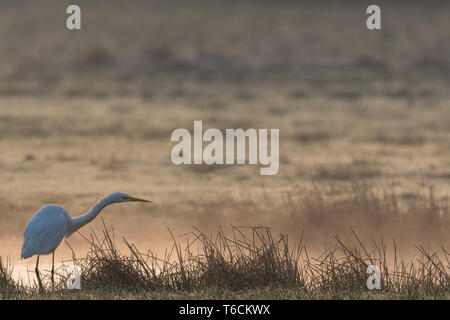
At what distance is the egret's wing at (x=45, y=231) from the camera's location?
369 inches

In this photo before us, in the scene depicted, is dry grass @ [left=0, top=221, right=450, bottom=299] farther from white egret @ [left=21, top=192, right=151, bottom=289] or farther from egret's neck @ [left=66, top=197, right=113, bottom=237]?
egret's neck @ [left=66, top=197, right=113, bottom=237]

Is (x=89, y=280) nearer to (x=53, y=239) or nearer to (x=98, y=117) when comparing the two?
(x=53, y=239)

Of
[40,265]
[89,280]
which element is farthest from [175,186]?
[89,280]

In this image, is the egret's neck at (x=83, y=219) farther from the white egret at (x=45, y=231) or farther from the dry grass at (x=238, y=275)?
the dry grass at (x=238, y=275)

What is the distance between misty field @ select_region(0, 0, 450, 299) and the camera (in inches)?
362

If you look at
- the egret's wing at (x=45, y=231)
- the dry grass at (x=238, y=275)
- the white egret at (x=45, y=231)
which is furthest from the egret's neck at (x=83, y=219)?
the dry grass at (x=238, y=275)

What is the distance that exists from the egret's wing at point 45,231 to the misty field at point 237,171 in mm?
288

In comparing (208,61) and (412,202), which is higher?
(208,61)

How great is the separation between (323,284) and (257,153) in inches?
355

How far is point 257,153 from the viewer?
18125mm

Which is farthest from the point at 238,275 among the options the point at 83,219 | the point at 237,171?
the point at 237,171

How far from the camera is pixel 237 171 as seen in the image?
1623 cm

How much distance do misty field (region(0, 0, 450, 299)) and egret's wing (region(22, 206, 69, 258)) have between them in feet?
0.95

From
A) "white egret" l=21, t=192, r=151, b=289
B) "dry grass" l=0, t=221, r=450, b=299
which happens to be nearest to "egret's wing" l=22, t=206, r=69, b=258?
"white egret" l=21, t=192, r=151, b=289
